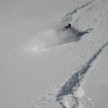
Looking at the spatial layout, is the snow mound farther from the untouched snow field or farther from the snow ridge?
the snow ridge

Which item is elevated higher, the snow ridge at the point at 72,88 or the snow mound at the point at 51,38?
the snow mound at the point at 51,38

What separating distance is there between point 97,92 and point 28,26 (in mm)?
1728

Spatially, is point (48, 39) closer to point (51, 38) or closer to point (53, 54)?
point (51, 38)

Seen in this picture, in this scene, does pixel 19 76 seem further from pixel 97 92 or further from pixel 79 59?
pixel 97 92

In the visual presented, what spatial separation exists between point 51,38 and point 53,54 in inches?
16.7

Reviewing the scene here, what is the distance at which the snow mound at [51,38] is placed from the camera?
3553 millimetres

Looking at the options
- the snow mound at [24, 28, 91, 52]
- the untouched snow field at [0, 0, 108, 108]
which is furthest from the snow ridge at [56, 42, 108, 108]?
the snow mound at [24, 28, 91, 52]

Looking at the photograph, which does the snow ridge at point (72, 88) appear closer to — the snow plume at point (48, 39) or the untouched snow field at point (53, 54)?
the untouched snow field at point (53, 54)

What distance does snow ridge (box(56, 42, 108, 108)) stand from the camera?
2.67m

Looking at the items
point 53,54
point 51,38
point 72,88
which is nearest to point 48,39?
point 51,38

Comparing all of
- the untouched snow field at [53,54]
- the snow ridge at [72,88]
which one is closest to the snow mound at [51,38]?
the untouched snow field at [53,54]

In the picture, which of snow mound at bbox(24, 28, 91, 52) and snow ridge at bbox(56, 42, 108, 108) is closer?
snow ridge at bbox(56, 42, 108, 108)

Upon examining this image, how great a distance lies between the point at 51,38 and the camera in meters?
3.68

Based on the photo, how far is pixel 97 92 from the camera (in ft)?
8.98
